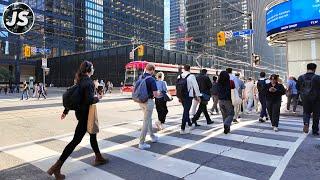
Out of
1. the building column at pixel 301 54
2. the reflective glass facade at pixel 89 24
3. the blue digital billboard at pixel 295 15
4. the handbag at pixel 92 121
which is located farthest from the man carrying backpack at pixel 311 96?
the reflective glass facade at pixel 89 24

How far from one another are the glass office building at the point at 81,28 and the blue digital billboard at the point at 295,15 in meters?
55.7

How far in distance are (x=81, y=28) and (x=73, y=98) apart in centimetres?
9634

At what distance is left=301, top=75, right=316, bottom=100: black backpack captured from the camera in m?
9.24

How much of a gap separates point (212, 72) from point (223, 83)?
34.7 meters

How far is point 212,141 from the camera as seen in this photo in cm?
847

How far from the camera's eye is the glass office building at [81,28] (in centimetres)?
8062

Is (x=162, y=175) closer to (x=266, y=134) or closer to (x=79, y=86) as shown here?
(x=79, y=86)

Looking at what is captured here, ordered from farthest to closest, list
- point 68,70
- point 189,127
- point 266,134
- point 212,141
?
point 68,70
point 189,127
point 266,134
point 212,141

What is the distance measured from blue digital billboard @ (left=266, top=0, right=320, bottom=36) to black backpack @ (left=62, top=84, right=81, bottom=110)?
1502 cm

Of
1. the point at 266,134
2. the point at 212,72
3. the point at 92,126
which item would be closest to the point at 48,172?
the point at 92,126

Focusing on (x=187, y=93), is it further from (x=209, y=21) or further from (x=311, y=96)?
(x=209, y=21)

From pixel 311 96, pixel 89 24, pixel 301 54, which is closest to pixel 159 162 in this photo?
pixel 311 96

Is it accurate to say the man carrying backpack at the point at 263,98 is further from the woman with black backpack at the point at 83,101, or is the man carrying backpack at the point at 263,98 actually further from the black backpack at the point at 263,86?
the woman with black backpack at the point at 83,101

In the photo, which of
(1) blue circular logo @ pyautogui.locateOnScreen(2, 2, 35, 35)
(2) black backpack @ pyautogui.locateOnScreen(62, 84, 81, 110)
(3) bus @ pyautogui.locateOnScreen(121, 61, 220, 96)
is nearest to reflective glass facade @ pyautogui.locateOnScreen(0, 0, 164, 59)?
(3) bus @ pyautogui.locateOnScreen(121, 61, 220, 96)
